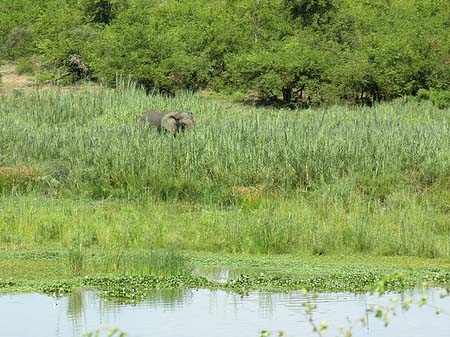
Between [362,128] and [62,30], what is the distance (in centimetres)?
1607

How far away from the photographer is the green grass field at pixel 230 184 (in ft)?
45.4

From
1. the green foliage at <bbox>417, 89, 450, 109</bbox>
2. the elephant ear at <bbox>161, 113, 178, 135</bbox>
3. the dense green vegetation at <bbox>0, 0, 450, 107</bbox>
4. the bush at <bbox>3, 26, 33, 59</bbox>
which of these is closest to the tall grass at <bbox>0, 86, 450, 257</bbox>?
the elephant ear at <bbox>161, 113, 178, 135</bbox>

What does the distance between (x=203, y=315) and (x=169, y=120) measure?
1151 centimetres

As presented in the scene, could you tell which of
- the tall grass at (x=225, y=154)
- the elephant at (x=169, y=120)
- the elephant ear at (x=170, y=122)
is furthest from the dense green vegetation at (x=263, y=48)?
the tall grass at (x=225, y=154)

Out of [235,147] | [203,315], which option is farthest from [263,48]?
[203,315]

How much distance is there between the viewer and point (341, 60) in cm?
2962

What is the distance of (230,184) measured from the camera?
17797 mm

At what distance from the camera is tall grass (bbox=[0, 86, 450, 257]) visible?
13930mm

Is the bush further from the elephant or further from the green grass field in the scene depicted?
the elephant

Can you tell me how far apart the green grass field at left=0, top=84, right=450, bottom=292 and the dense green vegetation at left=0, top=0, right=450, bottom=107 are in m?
5.23

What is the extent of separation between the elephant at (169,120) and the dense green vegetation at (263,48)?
7.18 meters

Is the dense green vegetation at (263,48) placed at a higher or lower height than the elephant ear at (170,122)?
higher

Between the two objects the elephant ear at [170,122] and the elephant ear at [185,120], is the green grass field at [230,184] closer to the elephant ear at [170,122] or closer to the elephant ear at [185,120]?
the elephant ear at [185,120]

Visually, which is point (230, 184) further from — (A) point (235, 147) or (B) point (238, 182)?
(A) point (235, 147)
